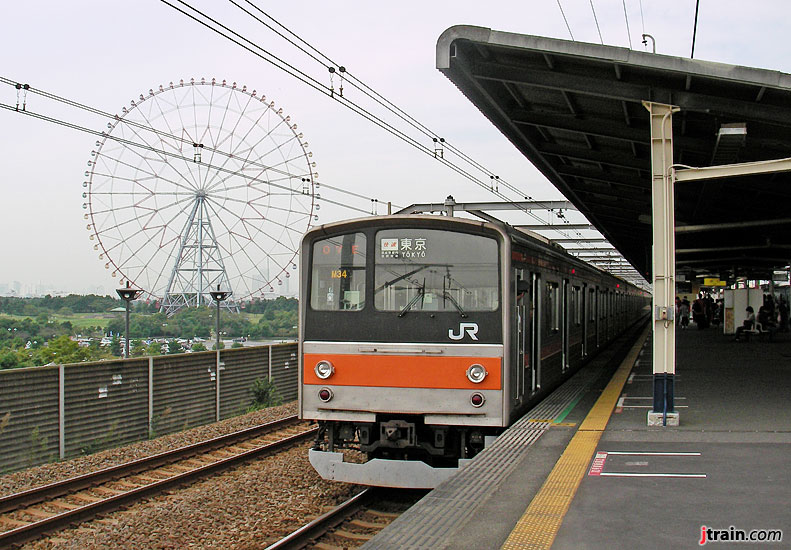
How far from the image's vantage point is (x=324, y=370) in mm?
8180

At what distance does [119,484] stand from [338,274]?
397 centimetres

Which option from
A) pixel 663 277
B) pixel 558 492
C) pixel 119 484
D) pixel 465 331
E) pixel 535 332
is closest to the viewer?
pixel 558 492

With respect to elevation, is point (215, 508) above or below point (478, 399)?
below

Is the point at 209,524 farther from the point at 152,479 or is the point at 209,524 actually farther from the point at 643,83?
the point at 643,83

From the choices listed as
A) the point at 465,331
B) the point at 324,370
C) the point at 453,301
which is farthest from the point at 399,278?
the point at 324,370

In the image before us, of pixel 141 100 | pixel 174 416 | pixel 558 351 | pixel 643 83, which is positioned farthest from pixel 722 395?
pixel 141 100

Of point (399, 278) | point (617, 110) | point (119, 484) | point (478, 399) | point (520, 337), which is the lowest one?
point (119, 484)

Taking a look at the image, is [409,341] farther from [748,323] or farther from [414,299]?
[748,323]

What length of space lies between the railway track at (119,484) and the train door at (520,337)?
164 inches

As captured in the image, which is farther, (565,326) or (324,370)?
(565,326)

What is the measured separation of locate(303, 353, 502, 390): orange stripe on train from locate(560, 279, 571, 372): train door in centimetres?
472

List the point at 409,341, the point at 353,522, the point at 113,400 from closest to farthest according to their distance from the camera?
the point at 353,522 → the point at 409,341 → the point at 113,400

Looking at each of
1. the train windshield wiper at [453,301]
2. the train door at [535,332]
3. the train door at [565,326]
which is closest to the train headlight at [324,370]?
the train windshield wiper at [453,301]

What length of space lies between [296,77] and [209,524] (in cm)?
613
